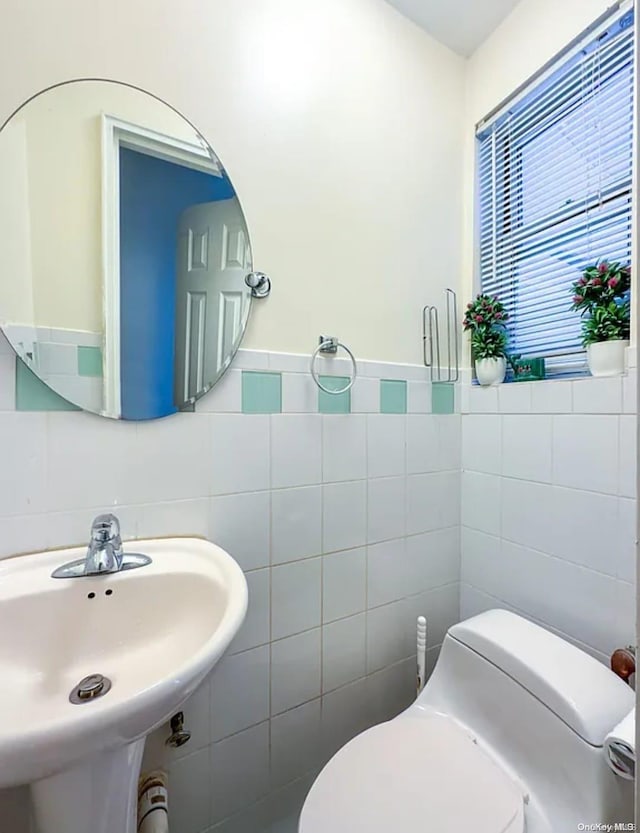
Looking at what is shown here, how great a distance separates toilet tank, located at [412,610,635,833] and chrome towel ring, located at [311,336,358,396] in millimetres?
747

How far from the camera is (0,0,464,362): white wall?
890mm

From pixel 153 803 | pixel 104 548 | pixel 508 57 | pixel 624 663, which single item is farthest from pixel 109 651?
pixel 508 57

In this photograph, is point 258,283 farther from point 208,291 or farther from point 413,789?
point 413,789

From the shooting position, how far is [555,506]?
3.80 ft

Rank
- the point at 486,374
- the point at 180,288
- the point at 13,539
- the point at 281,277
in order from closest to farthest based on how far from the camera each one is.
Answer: the point at 13,539
the point at 180,288
the point at 281,277
the point at 486,374

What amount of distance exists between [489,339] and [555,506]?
580 mm

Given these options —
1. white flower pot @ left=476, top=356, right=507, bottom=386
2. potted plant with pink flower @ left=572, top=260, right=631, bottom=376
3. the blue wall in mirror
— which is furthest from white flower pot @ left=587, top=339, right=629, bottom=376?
the blue wall in mirror

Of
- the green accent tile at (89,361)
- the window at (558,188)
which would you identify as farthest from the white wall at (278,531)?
the window at (558,188)

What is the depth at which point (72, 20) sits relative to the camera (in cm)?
85

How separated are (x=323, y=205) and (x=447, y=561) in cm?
127

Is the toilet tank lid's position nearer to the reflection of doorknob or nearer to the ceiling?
the reflection of doorknob

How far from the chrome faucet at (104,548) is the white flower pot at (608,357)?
1.27 m

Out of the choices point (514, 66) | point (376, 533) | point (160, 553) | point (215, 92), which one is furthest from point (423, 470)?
point (514, 66)

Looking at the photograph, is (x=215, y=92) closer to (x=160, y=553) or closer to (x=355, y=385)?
(x=355, y=385)
